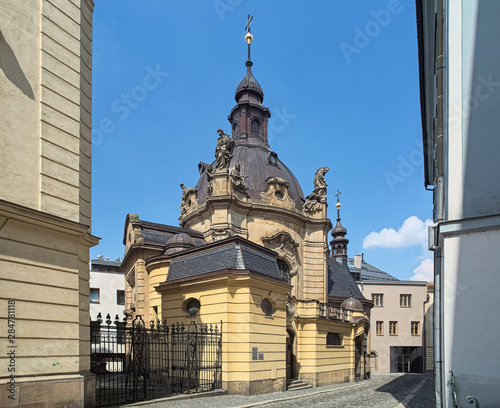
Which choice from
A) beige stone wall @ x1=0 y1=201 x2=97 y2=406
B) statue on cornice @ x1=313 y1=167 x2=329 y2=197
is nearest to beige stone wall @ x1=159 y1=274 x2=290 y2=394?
beige stone wall @ x1=0 y1=201 x2=97 y2=406

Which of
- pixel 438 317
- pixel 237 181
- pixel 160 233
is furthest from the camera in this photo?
pixel 160 233

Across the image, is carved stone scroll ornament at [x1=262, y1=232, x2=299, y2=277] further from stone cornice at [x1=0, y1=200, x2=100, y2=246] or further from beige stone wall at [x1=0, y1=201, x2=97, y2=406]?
beige stone wall at [x1=0, y1=201, x2=97, y2=406]

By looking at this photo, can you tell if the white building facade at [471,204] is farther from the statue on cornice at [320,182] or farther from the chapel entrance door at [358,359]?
the statue on cornice at [320,182]

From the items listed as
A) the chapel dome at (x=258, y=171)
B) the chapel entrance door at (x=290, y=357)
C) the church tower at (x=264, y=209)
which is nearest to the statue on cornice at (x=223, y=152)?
the church tower at (x=264, y=209)

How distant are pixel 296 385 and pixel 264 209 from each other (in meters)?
11.1

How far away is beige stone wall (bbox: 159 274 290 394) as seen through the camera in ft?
54.9

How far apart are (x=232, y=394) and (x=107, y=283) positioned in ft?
107

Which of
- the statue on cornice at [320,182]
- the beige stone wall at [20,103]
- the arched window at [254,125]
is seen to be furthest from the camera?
the arched window at [254,125]

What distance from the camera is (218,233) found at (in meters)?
27.3

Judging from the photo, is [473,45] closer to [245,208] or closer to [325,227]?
[245,208]

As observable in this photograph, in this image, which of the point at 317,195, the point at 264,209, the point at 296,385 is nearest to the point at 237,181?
the point at 264,209

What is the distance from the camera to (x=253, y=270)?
1767 cm

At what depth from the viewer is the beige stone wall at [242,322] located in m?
16.7

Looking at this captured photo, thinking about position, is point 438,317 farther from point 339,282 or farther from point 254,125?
point 254,125
